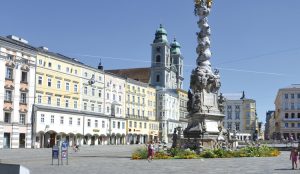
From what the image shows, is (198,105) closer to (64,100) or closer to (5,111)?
(5,111)

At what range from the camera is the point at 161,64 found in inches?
5032

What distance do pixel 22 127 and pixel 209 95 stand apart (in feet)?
115

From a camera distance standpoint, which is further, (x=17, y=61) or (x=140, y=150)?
(x=17, y=61)

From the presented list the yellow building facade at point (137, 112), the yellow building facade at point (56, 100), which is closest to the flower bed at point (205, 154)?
the yellow building facade at point (56, 100)

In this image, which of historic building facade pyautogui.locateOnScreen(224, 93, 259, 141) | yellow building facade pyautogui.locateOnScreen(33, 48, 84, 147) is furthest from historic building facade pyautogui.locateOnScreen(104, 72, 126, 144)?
historic building facade pyautogui.locateOnScreen(224, 93, 259, 141)

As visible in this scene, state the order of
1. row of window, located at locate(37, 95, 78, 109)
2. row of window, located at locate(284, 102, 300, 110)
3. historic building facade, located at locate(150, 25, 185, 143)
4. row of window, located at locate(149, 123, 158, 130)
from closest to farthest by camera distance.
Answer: row of window, located at locate(37, 95, 78, 109)
row of window, located at locate(149, 123, 158, 130)
historic building facade, located at locate(150, 25, 185, 143)
row of window, located at locate(284, 102, 300, 110)

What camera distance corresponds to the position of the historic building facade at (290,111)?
133125mm

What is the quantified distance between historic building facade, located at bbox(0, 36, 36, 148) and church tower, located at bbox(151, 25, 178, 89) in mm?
64605

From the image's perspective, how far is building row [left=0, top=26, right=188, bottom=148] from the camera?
60094 millimetres

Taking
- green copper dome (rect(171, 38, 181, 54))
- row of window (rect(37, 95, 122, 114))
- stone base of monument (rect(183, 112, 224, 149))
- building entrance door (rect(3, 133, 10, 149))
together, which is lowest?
building entrance door (rect(3, 133, 10, 149))

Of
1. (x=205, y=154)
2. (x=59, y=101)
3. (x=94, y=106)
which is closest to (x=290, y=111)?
(x=94, y=106)

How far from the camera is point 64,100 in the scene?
73125mm

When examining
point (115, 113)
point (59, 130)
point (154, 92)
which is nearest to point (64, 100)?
point (59, 130)

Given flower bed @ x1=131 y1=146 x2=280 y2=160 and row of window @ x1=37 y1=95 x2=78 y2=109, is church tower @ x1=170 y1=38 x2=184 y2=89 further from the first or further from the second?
flower bed @ x1=131 y1=146 x2=280 y2=160
